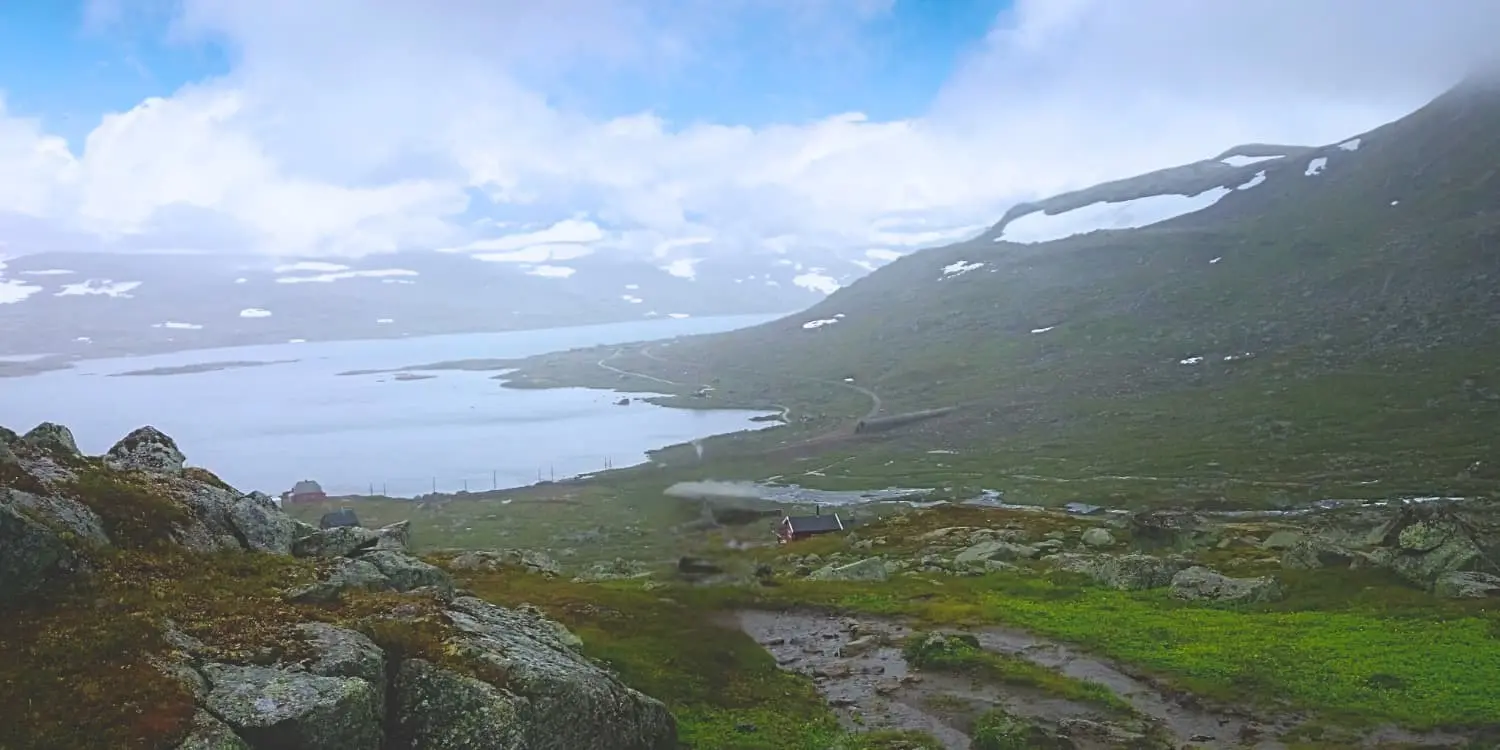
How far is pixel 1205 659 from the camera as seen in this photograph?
3175cm

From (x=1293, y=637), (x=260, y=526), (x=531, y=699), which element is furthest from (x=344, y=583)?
(x=1293, y=637)

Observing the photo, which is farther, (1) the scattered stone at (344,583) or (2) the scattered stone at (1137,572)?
(2) the scattered stone at (1137,572)

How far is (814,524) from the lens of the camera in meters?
96.8

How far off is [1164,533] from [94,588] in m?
64.2

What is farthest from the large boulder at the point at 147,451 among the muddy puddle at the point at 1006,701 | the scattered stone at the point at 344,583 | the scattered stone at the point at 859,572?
the scattered stone at the point at 859,572

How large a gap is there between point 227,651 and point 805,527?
3193 inches

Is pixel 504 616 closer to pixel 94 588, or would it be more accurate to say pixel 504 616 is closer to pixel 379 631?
pixel 379 631

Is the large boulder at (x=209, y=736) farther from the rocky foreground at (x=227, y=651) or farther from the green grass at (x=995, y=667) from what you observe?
the green grass at (x=995, y=667)

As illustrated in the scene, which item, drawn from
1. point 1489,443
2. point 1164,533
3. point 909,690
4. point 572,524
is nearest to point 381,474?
point 572,524

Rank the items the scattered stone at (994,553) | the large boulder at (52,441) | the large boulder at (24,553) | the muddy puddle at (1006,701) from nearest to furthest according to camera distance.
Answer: the large boulder at (24,553) → the large boulder at (52,441) → the muddy puddle at (1006,701) → the scattered stone at (994,553)

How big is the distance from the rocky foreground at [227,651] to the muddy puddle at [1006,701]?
949 centimetres

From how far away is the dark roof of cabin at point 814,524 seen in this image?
95.2 meters

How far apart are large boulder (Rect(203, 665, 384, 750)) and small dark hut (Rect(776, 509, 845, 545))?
254 feet

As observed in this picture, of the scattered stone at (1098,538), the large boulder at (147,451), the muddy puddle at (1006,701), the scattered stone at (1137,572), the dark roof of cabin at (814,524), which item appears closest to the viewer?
the muddy puddle at (1006,701)
